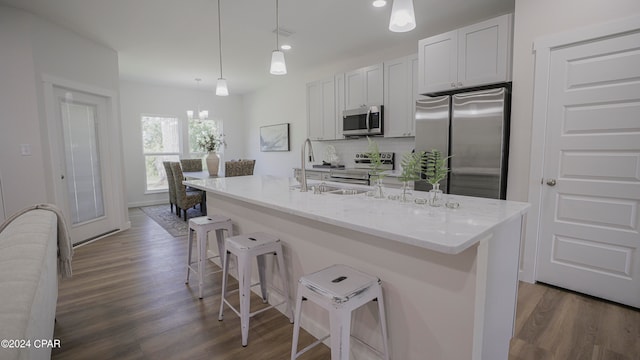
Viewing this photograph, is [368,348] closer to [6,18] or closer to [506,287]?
[506,287]

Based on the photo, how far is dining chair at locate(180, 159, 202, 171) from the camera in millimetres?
6546

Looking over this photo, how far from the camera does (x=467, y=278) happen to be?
1243 millimetres

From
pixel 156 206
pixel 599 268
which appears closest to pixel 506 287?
pixel 599 268

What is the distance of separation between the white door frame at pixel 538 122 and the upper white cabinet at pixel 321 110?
9.49ft

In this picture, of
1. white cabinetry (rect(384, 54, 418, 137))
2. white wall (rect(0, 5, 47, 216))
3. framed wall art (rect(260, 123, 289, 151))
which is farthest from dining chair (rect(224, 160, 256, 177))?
white cabinetry (rect(384, 54, 418, 137))

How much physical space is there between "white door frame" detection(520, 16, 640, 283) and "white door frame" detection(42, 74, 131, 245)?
198 inches

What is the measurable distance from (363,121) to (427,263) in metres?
3.28

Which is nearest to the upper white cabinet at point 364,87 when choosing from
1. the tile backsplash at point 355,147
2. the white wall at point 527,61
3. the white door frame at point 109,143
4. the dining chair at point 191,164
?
the tile backsplash at point 355,147

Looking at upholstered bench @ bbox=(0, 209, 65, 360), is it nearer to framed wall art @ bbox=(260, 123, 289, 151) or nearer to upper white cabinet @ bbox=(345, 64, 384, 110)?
upper white cabinet @ bbox=(345, 64, 384, 110)

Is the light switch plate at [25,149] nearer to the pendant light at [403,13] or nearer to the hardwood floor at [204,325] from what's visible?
the hardwood floor at [204,325]

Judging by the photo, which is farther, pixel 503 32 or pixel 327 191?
pixel 503 32

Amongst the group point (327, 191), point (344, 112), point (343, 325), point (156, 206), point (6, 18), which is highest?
point (6, 18)

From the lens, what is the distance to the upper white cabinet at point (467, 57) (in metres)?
2.82

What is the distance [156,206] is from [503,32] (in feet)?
22.0
